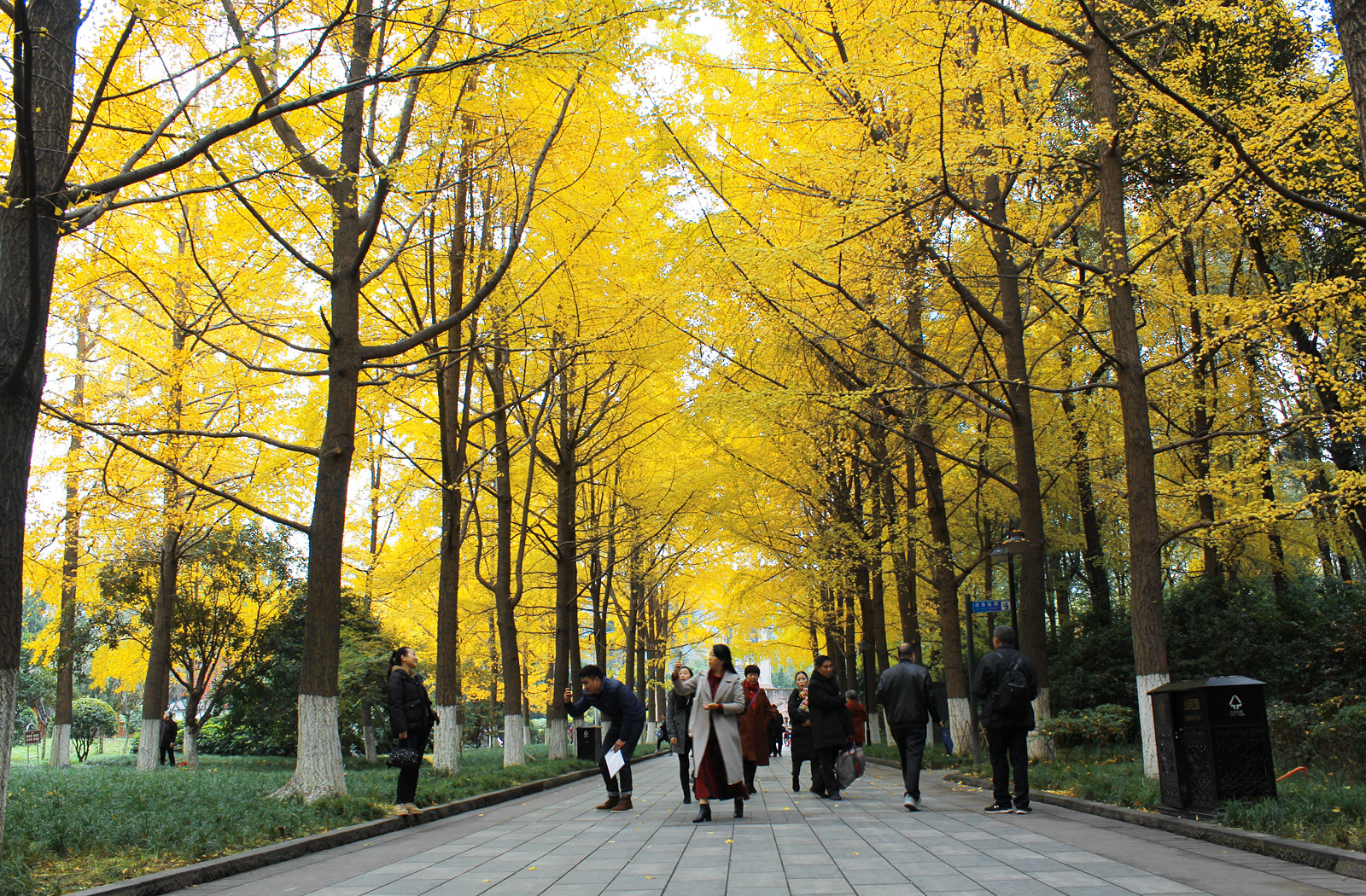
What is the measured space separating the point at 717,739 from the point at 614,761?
1.37 metres

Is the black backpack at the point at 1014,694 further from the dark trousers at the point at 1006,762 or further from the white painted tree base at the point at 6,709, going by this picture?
the white painted tree base at the point at 6,709

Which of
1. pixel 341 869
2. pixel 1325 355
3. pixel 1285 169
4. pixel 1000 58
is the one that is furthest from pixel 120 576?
pixel 1325 355

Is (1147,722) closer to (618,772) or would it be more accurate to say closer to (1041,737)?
(1041,737)

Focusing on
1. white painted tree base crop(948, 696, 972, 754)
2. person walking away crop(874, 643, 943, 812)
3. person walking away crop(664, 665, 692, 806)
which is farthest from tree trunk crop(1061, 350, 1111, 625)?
person walking away crop(664, 665, 692, 806)

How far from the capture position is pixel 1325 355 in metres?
17.8

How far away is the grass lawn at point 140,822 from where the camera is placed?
233 inches

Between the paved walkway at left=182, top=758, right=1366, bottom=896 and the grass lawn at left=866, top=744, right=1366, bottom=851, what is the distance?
354 millimetres

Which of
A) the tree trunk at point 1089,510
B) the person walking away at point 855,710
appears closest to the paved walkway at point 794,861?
the person walking away at point 855,710

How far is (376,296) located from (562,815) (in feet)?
34.1

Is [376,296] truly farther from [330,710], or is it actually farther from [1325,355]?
[1325,355]

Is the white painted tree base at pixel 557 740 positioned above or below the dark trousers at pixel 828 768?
below

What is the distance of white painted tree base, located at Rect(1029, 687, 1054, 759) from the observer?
13.1m

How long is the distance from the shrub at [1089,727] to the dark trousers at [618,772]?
5916mm

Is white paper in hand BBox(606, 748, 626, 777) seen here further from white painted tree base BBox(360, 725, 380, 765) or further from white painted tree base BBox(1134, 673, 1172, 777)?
white painted tree base BBox(360, 725, 380, 765)
